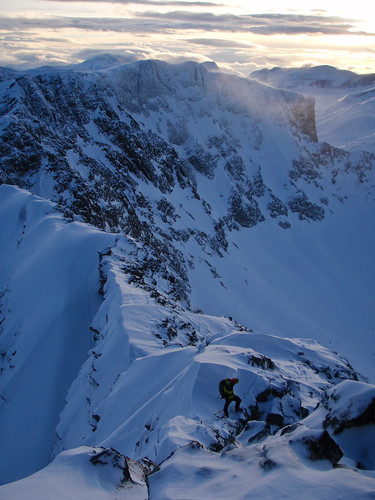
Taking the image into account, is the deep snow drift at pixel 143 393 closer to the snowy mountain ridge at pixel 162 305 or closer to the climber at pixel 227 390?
the snowy mountain ridge at pixel 162 305

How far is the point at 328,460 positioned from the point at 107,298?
16389 millimetres

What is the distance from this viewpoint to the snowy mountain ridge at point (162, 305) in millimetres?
8406

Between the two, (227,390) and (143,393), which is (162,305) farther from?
(227,390)

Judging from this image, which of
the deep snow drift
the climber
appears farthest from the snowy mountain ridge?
the climber

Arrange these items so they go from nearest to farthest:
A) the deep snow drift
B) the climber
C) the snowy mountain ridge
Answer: the deep snow drift
the snowy mountain ridge
the climber

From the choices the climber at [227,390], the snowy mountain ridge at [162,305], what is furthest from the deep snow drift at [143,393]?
the climber at [227,390]

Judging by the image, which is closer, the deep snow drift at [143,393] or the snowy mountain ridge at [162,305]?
the deep snow drift at [143,393]

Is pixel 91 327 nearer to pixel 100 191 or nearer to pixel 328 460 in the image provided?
pixel 328 460

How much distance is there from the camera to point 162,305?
21797 millimetres

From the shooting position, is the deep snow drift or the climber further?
the climber

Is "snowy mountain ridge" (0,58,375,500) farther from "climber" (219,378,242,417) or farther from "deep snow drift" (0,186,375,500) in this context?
"climber" (219,378,242,417)

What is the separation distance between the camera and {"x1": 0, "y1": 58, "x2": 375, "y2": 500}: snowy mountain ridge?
8.41 meters

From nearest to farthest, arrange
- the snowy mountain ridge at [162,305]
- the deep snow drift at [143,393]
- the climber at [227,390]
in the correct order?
the deep snow drift at [143,393] < the snowy mountain ridge at [162,305] < the climber at [227,390]

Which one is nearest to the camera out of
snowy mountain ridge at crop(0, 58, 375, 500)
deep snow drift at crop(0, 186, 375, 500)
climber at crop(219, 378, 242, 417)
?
deep snow drift at crop(0, 186, 375, 500)
